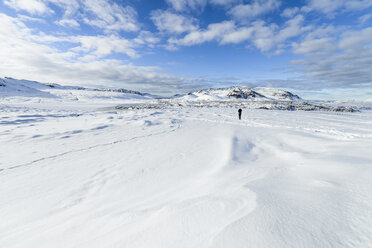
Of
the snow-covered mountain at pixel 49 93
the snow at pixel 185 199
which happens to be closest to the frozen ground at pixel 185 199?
the snow at pixel 185 199

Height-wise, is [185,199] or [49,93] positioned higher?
[49,93]

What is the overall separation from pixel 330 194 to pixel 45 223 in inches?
191

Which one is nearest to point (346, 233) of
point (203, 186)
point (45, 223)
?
point (203, 186)

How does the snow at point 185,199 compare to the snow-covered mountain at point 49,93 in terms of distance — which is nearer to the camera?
the snow at point 185,199

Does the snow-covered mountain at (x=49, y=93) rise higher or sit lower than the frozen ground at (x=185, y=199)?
higher

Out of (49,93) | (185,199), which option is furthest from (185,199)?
(49,93)

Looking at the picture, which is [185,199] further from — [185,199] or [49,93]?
[49,93]

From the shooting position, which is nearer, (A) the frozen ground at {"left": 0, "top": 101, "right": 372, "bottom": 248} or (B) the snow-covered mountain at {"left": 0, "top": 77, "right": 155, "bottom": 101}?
(A) the frozen ground at {"left": 0, "top": 101, "right": 372, "bottom": 248}

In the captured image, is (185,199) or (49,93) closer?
(185,199)

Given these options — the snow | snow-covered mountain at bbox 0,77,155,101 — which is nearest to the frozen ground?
the snow

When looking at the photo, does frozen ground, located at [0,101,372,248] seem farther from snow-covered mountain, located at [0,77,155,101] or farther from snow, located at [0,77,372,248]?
snow-covered mountain, located at [0,77,155,101]

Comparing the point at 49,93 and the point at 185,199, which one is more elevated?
the point at 49,93

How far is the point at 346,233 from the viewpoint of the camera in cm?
196

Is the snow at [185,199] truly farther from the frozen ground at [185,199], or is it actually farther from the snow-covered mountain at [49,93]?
the snow-covered mountain at [49,93]
